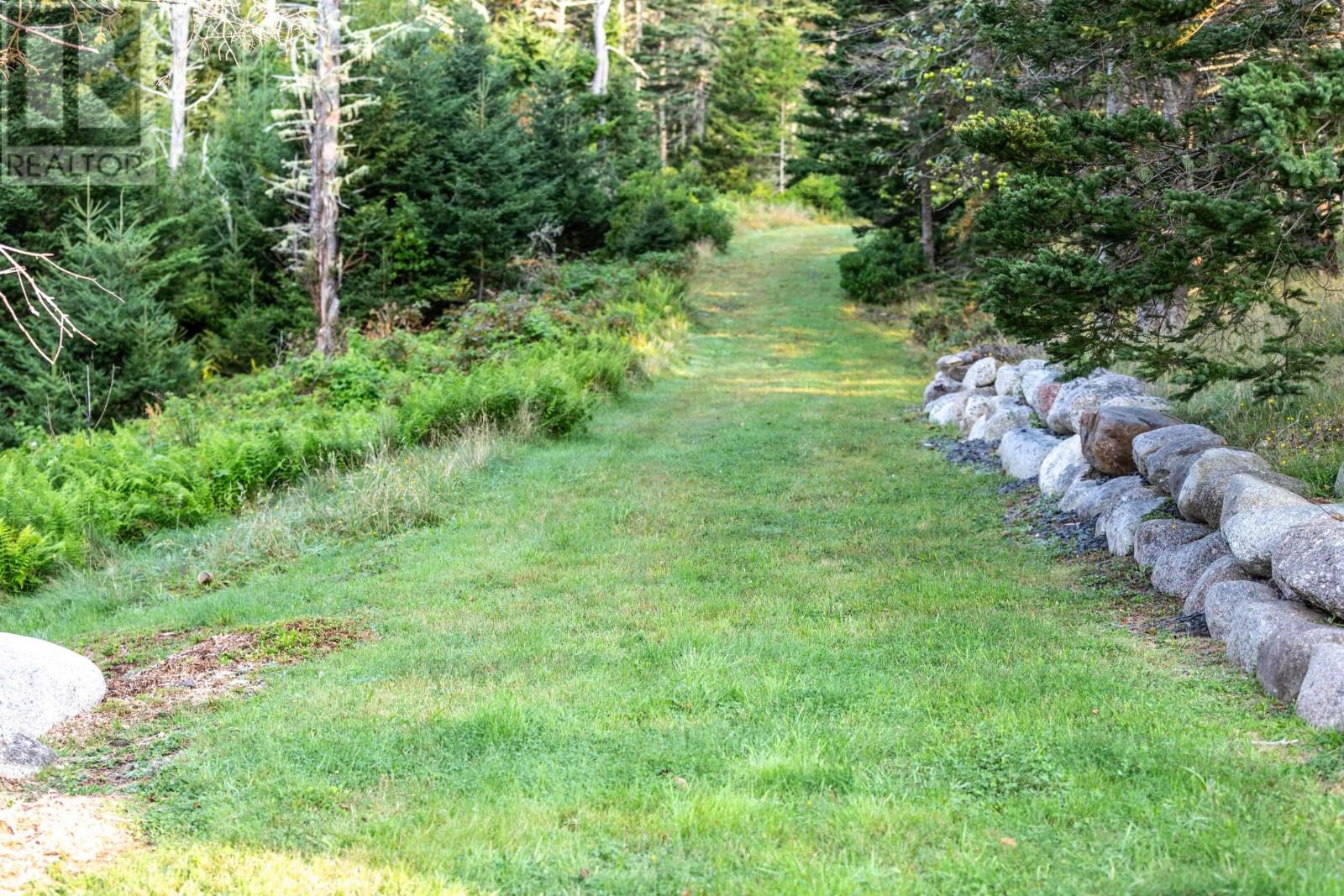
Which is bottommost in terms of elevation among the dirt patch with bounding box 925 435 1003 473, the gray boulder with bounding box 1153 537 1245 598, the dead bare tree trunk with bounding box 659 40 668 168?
the dirt patch with bounding box 925 435 1003 473

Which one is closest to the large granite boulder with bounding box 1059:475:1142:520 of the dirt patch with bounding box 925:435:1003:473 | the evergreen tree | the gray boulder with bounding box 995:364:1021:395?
the dirt patch with bounding box 925:435:1003:473

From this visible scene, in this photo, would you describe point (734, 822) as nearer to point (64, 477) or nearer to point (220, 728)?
point (220, 728)

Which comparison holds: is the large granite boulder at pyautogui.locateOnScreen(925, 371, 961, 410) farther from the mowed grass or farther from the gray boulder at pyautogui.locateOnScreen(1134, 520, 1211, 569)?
the gray boulder at pyautogui.locateOnScreen(1134, 520, 1211, 569)

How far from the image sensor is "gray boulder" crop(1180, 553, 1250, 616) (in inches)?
223

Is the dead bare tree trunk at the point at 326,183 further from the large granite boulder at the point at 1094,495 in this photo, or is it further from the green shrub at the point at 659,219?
the large granite boulder at the point at 1094,495

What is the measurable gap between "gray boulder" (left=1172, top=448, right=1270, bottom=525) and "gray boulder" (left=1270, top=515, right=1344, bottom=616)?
1164mm

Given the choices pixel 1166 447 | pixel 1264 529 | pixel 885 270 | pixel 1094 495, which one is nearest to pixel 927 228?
pixel 885 270

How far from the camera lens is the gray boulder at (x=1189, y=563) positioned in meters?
6.09

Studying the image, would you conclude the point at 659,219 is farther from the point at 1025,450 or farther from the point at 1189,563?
the point at 1189,563

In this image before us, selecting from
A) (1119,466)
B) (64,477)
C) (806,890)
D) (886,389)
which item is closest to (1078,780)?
(806,890)

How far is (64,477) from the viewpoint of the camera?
1155 centimetres

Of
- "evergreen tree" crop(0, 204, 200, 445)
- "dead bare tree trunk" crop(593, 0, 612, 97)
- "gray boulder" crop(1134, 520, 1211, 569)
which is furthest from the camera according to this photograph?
"dead bare tree trunk" crop(593, 0, 612, 97)

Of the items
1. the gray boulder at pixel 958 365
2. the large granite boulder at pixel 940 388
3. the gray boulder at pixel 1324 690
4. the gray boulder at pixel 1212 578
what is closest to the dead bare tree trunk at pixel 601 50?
the gray boulder at pixel 958 365

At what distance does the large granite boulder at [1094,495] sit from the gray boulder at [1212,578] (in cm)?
182
